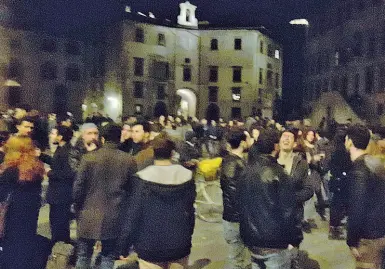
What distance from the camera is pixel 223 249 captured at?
6168 mm

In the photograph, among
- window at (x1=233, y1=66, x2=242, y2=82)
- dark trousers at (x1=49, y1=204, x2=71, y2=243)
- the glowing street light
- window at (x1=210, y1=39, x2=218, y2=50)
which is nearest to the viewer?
dark trousers at (x1=49, y1=204, x2=71, y2=243)

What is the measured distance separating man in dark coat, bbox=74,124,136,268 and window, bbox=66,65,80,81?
115 feet

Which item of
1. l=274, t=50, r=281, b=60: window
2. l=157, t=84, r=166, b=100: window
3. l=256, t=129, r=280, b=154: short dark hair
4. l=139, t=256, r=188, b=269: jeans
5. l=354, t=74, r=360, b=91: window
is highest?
l=274, t=50, r=281, b=60: window

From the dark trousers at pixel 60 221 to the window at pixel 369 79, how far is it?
26.8 m

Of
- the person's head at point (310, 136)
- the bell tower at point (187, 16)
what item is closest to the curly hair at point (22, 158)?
the person's head at point (310, 136)

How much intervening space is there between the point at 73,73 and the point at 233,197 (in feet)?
117

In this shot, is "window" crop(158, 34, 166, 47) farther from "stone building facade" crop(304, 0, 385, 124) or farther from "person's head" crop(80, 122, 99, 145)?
"person's head" crop(80, 122, 99, 145)

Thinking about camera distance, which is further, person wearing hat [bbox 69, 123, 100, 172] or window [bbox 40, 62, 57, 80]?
window [bbox 40, 62, 57, 80]

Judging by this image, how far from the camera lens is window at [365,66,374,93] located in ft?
94.9

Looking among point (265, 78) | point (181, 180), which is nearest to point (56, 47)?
point (265, 78)

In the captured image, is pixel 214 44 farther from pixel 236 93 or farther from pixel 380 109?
pixel 380 109

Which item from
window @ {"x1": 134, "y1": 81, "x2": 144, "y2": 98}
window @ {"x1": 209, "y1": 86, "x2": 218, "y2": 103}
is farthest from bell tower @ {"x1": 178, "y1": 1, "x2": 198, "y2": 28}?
window @ {"x1": 134, "y1": 81, "x2": 144, "y2": 98}

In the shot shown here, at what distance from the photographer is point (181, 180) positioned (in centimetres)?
337

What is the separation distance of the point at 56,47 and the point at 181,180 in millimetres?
36007
